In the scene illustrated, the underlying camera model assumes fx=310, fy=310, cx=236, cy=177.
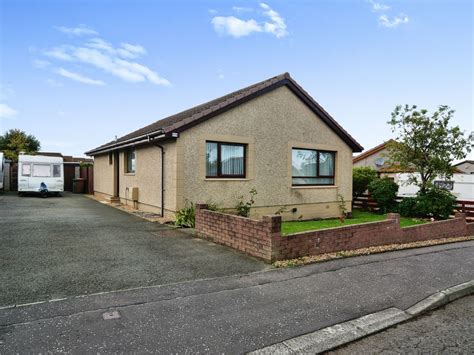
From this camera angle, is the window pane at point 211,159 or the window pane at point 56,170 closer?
the window pane at point 211,159

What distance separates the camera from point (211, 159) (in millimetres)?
10969

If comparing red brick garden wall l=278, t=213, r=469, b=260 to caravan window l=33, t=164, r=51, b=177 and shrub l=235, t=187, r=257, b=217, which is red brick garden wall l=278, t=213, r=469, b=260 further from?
caravan window l=33, t=164, r=51, b=177

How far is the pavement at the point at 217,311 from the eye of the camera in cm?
309

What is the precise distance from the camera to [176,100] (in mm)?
19156

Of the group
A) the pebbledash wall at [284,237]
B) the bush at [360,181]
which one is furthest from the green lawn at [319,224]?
the bush at [360,181]

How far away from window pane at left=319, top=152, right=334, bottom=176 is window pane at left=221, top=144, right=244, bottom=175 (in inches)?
179

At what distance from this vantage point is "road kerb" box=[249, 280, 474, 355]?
3139mm

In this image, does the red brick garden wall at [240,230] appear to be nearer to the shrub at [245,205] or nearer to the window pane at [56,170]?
the shrub at [245,205]

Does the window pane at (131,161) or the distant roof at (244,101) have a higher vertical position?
the distant roof at (244,101)

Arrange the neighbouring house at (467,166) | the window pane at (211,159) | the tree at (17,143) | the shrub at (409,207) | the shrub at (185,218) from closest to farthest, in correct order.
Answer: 1. the shrub at (185,218)
2. the window pane at (211,159)
3. the shrub at (409,207)
4. the neighbouring house at (467,166)
5. the tree at (17,143)

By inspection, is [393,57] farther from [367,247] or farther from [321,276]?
[321,276]

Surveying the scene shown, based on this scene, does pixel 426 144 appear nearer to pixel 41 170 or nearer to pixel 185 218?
pixel 185 218

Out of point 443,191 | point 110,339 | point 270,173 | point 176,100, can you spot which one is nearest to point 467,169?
point 443,191

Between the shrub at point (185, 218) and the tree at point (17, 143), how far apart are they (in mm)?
29692
